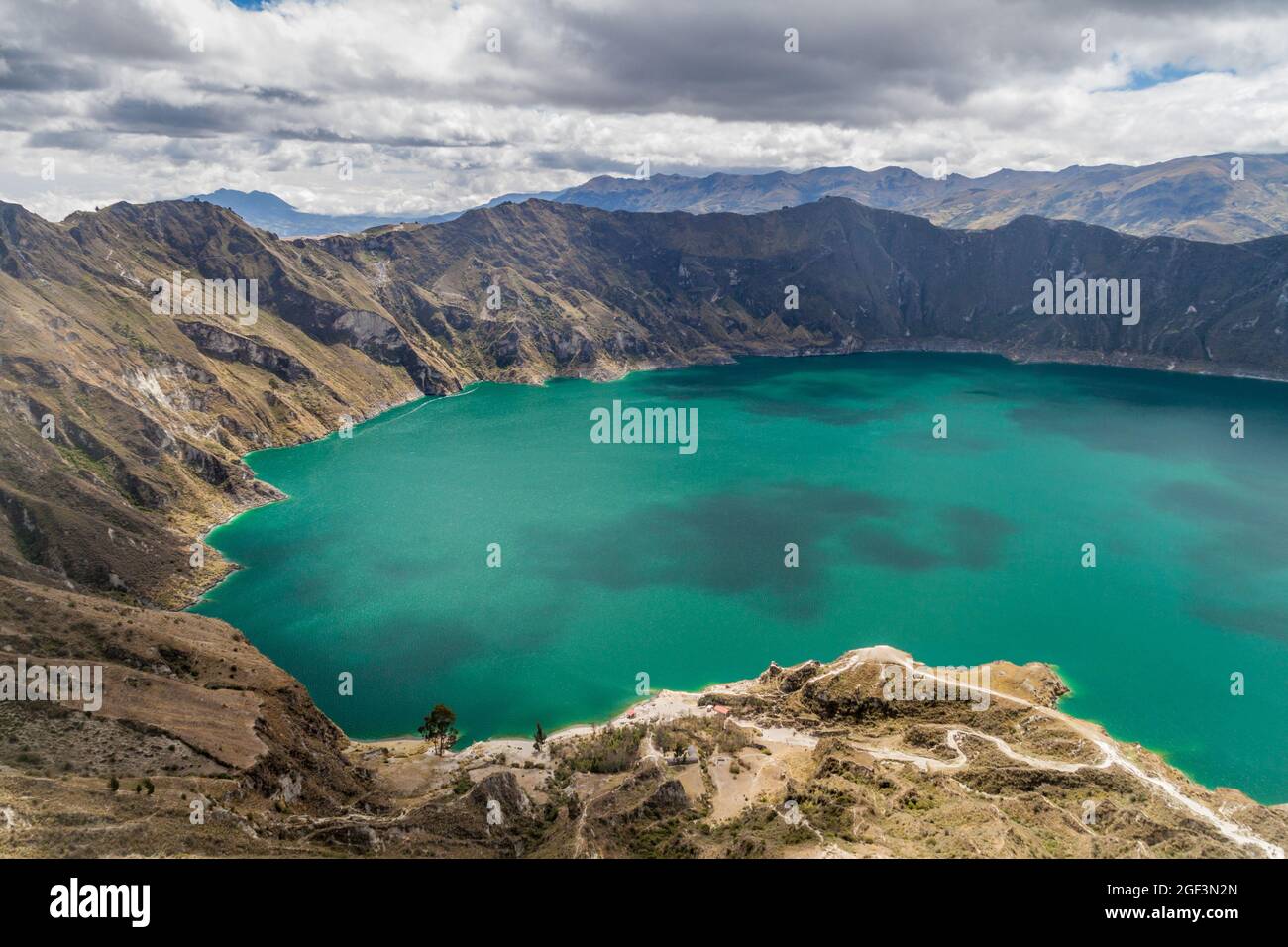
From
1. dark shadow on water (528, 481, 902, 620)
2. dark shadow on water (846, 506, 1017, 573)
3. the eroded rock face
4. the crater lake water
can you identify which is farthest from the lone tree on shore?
dark shadow on water (846, 506, 1017, 573)

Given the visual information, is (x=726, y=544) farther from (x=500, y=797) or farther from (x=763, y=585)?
(x=500, y=797)

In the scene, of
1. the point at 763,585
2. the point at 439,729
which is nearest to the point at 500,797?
the point at 439,729

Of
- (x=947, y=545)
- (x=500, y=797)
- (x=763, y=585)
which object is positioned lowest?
(x=500, y=797)

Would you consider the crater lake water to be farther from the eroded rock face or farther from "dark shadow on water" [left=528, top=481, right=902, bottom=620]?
the eroded rock face

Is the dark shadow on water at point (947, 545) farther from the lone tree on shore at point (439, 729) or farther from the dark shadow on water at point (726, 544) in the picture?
the lone tree on shore at point (439, 729)

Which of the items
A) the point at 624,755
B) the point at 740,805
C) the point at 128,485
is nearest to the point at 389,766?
the point at 624,755

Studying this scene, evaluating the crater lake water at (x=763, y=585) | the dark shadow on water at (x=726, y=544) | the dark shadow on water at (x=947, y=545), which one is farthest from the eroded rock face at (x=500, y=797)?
the dark shadow on water at (x=947, y=545)
